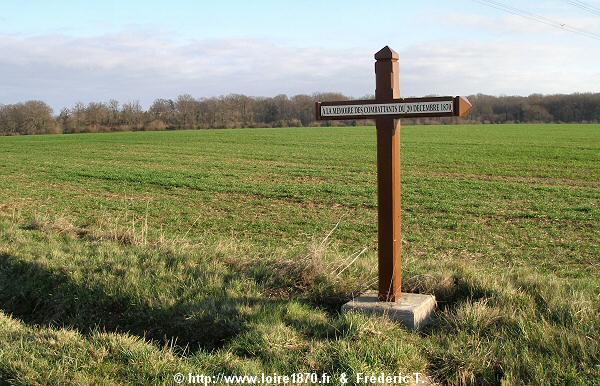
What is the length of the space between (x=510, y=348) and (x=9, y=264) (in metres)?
5.88

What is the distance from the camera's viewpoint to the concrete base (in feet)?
15.5

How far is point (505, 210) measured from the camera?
15.3 metres

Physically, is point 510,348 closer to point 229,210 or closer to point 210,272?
point 210,272

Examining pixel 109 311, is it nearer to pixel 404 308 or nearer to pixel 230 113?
pixel 404 308

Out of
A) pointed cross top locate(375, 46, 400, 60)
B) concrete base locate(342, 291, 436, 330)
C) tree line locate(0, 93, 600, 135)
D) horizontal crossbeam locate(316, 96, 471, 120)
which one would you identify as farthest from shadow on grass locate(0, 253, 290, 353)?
tree line locate(0, 93, 600, 135)

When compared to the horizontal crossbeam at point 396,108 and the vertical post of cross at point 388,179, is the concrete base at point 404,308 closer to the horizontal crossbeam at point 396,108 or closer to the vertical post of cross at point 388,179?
the vertical post of cross at point 388,179

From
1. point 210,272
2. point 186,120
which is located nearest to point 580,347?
point 210,272

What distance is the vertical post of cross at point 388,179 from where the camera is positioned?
509cm

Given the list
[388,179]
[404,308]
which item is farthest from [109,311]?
[388,179]

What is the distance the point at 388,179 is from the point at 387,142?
33cm

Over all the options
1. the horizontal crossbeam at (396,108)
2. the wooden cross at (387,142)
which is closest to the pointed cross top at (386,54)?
the wooden cross at (387,142)

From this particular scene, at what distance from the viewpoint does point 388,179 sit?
5.18m

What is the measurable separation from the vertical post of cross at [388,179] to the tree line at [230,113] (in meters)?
76.5

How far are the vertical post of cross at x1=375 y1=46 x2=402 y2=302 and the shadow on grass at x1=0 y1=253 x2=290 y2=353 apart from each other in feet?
3.53
